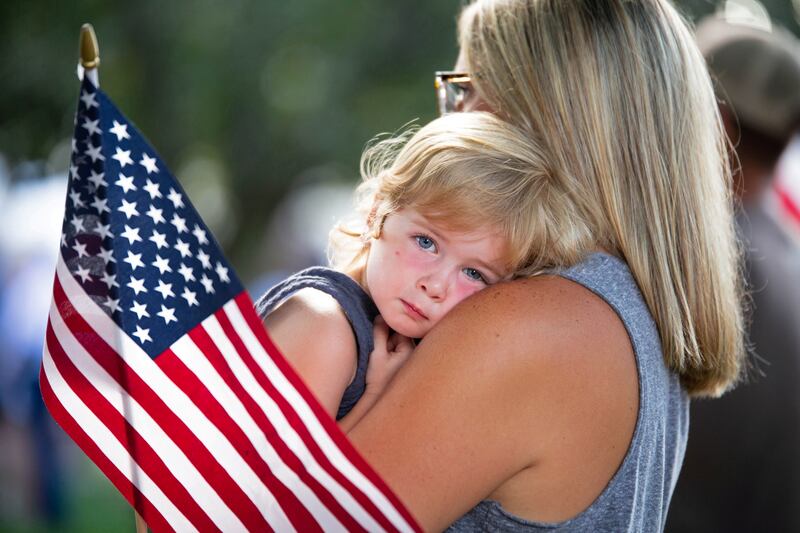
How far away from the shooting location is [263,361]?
2.07 meters

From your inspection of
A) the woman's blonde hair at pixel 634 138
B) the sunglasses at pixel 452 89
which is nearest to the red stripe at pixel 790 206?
the sunglasses at pixel 452 89

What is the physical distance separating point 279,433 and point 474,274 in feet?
1.94

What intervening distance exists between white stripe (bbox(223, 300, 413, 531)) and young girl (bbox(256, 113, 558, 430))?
94 millimetres

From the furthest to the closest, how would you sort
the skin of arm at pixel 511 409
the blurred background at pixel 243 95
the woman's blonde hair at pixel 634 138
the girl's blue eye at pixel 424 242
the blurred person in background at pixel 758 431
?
the blurred background at pixel 243 95 → the blurred person in background at pixel 758 431 → the girl's blue eye at pixel 424 242 → the woman's blonde hair at pixel 634 138 → the skin of arm at pixel 511 409

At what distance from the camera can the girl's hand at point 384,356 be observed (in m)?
2.23

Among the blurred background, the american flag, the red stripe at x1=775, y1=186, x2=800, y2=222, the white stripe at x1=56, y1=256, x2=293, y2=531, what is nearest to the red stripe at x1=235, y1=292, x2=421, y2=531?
the american flag

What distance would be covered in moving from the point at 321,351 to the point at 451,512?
0.44m

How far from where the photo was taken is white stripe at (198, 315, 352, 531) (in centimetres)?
206

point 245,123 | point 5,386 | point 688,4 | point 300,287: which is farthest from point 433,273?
point 245,123

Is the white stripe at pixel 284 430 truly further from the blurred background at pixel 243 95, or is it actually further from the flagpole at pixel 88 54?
the blurred background at pixel 243 95

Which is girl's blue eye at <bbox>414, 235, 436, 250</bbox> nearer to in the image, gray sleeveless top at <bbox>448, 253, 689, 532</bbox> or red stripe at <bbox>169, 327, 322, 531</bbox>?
gray sleeveless top at <bbox>448, 253, 689, 532</bbox>

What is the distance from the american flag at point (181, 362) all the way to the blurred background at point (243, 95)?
668cm

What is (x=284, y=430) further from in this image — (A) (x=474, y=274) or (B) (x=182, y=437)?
(A) (x=474, y=274)

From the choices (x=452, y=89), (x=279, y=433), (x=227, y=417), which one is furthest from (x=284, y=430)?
(x=452, y=89)
